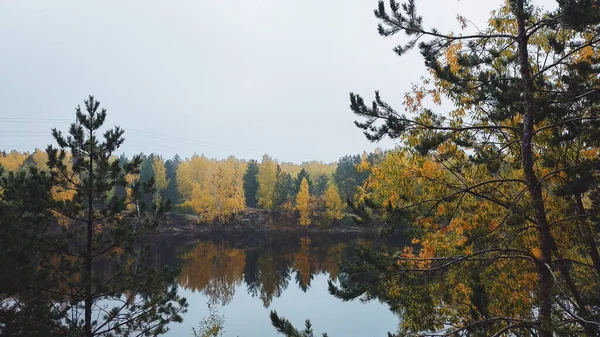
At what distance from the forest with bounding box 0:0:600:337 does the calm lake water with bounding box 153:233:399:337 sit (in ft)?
37.5

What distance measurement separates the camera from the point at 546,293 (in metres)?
4.50

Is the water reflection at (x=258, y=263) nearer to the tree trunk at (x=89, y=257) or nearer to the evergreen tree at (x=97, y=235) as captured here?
the evergreen tree at (x=97, y=235)

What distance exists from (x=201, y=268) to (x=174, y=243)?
64.7 ft

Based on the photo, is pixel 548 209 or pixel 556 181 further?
pixel 548 209

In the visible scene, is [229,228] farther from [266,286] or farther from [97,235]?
[97,235]

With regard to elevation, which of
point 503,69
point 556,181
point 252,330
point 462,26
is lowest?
point 252,330

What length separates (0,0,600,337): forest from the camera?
15.4 feet

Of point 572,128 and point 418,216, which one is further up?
point 572,128

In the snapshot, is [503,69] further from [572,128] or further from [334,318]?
[334,318]

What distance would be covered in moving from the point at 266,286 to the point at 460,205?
26.0m

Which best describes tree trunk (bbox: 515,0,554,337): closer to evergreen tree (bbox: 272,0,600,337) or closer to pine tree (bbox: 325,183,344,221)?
evergreen tree (bbox: 272,0,600,337)

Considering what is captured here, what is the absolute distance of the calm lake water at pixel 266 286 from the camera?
21.8 metres

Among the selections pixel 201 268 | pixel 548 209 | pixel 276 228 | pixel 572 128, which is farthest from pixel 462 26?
pixel 276 228

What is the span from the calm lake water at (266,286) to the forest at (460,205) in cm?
1144
